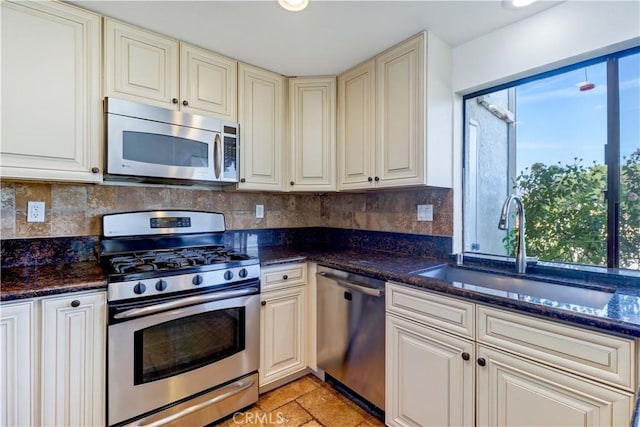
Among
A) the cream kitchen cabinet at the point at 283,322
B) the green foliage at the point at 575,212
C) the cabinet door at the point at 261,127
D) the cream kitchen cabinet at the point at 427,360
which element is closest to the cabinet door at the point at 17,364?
the cream kitchen cabinet at the point at 283,322

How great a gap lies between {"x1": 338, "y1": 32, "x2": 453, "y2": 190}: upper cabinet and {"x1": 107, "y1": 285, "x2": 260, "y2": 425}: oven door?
3.75ft

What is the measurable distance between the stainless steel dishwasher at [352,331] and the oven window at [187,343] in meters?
0.56

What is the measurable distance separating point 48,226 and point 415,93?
7.38 ft

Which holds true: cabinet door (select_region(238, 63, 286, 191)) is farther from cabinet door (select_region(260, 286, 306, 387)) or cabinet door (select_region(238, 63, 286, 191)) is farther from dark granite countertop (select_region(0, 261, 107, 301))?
dark granite countertop (select_region(0, 261, 107, 301))

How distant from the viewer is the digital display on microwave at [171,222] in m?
2.04

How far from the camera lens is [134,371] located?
1489 mm

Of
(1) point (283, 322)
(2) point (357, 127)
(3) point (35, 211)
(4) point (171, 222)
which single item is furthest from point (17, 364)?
(2) point (357, 127)

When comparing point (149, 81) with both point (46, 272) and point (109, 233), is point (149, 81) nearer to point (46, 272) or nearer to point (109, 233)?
point (109, 233)

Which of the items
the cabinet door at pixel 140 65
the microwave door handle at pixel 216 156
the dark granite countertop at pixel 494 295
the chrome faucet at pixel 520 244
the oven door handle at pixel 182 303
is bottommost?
the oven door handle at pixel 182 303

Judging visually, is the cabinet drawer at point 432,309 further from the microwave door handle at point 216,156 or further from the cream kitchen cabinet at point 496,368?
the microwave door handle at point 216,156

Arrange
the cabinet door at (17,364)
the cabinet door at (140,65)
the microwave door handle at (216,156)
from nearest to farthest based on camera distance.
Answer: the cabinet door at (17,364), the cabinet door at (140,65), the microwave door handle at (216,156)

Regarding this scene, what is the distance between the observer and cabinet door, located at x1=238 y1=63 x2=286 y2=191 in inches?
85.7

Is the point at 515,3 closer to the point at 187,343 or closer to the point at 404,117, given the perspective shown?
the point at 404,117

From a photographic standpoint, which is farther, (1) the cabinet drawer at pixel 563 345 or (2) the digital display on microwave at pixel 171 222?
(2) the digital display on microwave at pixel 171 222
